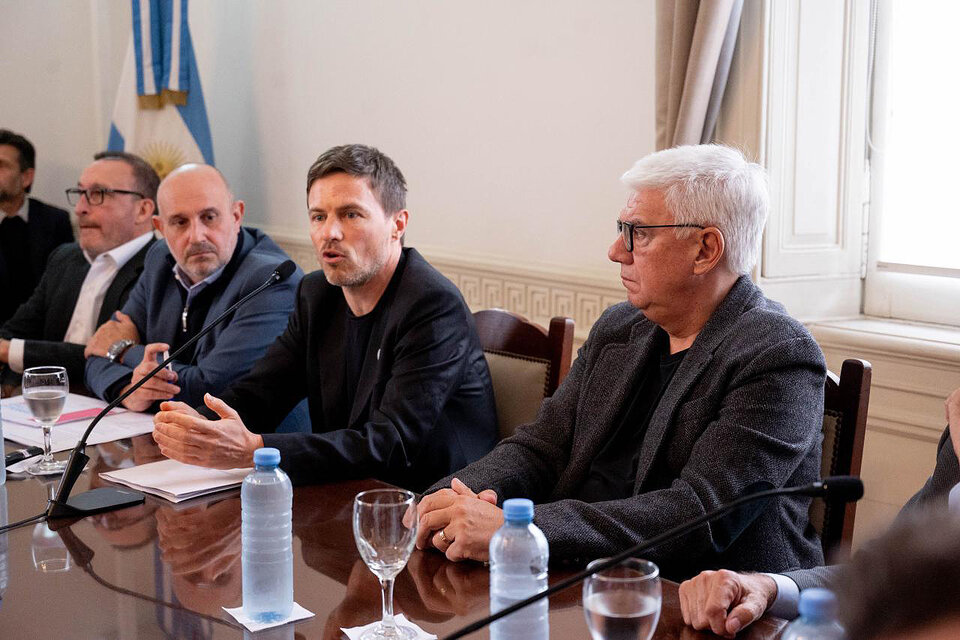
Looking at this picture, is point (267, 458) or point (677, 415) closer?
point (267, 458)

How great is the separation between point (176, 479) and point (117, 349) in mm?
1083

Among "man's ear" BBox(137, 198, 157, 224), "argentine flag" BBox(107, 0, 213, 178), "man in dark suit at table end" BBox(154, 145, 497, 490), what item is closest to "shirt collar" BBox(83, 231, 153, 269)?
"man's ear" BBox(137, 198, 157, 224)

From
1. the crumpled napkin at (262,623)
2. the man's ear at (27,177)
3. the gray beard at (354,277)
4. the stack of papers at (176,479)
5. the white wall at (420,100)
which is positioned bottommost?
the stack of papers at (176,479)

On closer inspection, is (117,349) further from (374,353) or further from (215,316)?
(374,353)

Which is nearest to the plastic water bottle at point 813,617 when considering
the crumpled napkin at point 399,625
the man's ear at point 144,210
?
the crumpled napkin at point 399,625

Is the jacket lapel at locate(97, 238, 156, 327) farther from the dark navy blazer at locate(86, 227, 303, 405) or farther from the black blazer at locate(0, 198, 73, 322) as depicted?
the black blazer at locate(0, 198, 73, 322)

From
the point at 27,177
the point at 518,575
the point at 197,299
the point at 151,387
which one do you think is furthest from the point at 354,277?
the point at 27,177

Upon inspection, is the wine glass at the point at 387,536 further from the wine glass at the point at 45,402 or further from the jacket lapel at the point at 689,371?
the wine glass at the point at 45,402

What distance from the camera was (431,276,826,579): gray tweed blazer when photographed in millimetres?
1558

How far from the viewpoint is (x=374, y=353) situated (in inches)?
88.9

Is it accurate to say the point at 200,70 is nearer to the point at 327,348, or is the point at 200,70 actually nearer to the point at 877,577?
the point at 327,348

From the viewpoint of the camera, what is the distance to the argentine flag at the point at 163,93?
4.65 m

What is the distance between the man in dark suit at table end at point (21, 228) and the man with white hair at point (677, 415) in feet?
11.5

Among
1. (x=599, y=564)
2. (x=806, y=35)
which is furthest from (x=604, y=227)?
(x=599, y=564)
